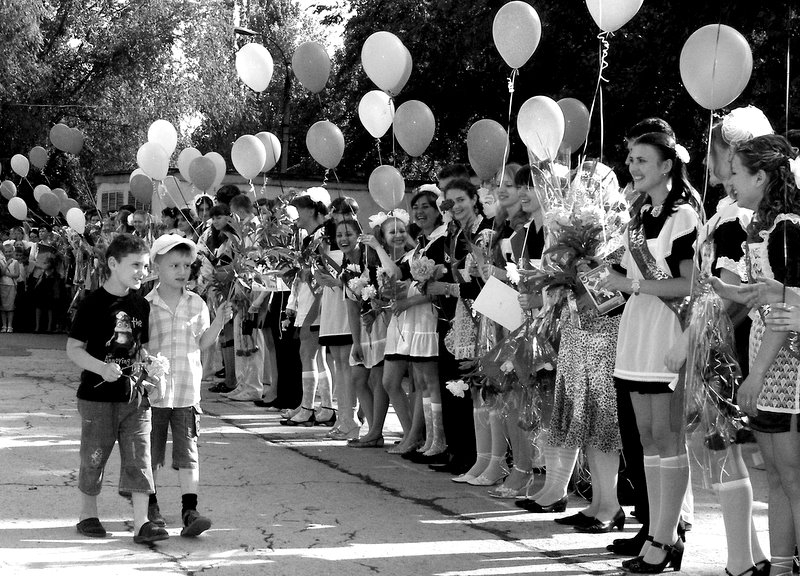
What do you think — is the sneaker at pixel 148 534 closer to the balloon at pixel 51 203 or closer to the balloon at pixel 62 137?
the balloon at pixel 62 137

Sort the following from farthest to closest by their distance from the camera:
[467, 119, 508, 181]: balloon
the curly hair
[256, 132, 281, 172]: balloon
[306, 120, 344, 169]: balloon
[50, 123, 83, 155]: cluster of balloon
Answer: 1. [50, 123, 83, 155]: cluster of balloon
2. [256, 132, 281, 172]: balloon
3. [306, 120, 344, 169]: balloon
4. [467, 119, 508, 181]: balloon
5. the curly hair

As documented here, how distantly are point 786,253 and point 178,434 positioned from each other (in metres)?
3.44

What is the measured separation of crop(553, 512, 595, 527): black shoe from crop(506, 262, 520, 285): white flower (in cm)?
147

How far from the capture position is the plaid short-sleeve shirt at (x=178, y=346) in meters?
5.99

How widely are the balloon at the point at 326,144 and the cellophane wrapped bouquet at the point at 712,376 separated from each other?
5688mm

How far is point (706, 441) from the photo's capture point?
4.83m

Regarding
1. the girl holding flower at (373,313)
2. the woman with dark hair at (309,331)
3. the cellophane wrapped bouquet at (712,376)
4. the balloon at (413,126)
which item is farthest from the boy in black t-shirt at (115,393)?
the woman with dark hair at (309,331)

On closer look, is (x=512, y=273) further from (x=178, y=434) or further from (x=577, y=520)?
(x=178, y=434)

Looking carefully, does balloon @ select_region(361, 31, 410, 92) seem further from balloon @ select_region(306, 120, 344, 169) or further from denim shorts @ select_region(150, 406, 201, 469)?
denim shorts @ select_region(150, 406, 201, 469)

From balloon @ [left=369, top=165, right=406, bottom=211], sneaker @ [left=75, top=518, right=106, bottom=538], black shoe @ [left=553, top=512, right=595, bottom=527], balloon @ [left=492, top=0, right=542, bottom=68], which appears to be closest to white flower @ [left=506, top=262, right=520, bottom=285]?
black shoe @ [left=553, top=512, right=595, bottom=527]

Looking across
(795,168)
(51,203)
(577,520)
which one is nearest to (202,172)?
(51,203)

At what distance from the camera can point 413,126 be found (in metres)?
9.01

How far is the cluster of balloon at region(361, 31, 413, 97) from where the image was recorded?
9.30 meters

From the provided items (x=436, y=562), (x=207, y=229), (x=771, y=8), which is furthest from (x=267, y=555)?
(x=771, y=8)
